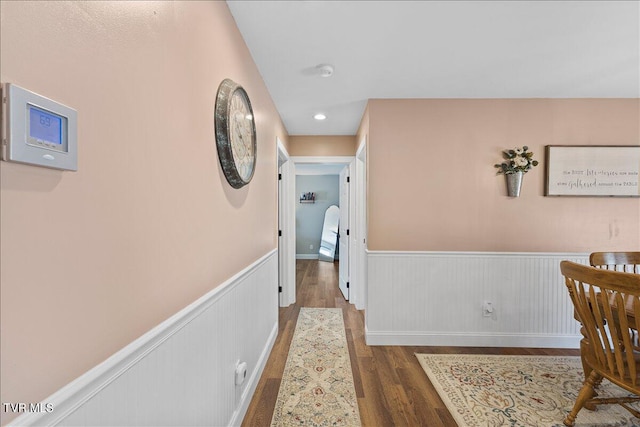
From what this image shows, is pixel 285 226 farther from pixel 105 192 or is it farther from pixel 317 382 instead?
pixel 105 192

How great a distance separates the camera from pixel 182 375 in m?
1.03

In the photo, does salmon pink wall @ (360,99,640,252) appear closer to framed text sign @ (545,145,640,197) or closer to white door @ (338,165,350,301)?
framed text sign @ (545,145,640,197)

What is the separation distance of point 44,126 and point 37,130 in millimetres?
20

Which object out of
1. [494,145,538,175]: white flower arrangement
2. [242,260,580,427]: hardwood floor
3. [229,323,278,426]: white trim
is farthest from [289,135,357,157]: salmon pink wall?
[229,323,278,426]: white trim

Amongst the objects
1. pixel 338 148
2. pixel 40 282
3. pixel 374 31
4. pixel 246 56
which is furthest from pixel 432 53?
pixel 40 282

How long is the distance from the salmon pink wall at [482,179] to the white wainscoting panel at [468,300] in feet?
0.40

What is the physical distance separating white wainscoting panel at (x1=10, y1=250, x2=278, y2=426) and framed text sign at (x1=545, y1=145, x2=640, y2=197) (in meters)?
2.87

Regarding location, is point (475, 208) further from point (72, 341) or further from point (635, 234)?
point (72, 341)

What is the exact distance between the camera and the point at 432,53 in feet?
6.41

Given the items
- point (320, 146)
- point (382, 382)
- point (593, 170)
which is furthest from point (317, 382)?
point (593, 170)

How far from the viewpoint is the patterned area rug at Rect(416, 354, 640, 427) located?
173cm

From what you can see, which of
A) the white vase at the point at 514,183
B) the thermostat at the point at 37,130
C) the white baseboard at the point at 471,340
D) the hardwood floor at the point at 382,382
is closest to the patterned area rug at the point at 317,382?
the hardwood floor at the point at 382,382

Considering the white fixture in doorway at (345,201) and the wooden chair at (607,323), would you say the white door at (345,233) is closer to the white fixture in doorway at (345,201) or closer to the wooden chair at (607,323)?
the white fixture in doorway at (345,201)

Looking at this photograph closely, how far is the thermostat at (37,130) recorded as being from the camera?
1.50ft
